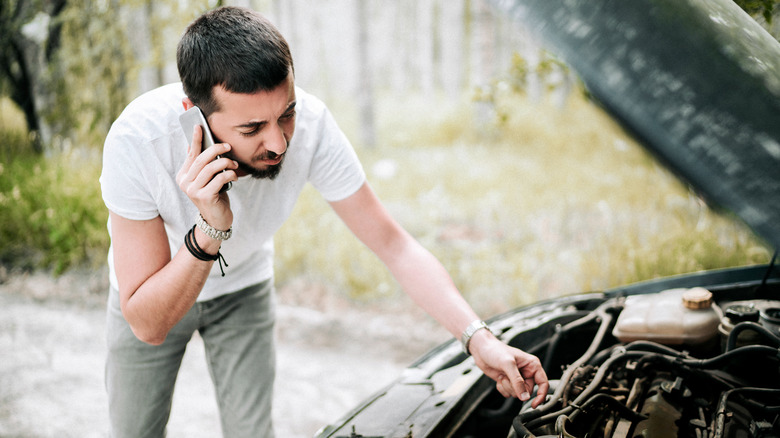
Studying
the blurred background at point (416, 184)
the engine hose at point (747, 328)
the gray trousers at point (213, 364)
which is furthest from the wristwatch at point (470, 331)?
the blurred background at point (416, 184)

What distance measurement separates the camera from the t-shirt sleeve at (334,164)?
1.82 metres

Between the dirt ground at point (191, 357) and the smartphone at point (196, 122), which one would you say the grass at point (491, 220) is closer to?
the dirt ground at point (191, 357)

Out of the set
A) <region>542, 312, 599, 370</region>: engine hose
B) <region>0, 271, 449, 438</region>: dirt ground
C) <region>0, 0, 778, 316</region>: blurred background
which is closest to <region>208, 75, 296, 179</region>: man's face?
<region>542, 312, 599, 370</region>: engine hose

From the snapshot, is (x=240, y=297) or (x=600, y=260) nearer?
(x=240, y=297)

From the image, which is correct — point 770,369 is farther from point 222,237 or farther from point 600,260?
point 600,260

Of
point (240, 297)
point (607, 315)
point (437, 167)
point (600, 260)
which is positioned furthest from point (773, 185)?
point (437, 167)

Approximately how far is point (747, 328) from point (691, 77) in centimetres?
129

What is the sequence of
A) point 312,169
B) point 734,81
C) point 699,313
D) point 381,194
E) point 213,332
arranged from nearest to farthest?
point 734,81
point 699,313
point 312,169
point 213,332
point 381,194

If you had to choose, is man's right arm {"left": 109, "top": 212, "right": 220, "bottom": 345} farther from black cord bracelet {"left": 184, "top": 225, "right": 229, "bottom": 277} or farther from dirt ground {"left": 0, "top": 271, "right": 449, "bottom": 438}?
dirt ground {"left": 0, "top": 271, "right": 449, "bottom": 438}

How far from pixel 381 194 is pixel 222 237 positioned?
4.69 metres

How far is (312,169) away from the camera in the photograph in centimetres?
187

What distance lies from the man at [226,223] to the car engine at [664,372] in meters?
0.13

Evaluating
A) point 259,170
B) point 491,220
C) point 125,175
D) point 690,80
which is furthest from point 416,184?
point 690,80

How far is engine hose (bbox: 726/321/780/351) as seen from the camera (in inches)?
61.4
